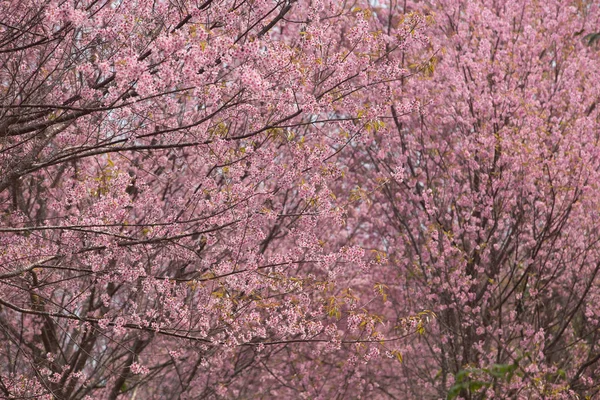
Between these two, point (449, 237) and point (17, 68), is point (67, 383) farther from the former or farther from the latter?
point (449, 237)

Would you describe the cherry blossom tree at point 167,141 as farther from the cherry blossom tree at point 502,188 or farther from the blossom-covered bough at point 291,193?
the cherry blossom tree at point 502,188

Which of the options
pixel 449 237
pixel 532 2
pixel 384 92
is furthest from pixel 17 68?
pixel 532 2

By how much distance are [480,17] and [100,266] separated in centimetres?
743

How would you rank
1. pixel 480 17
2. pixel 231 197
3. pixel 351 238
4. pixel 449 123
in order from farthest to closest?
pixel 351 238, pixel 449 123, pixel 480 17, pixel 231 197

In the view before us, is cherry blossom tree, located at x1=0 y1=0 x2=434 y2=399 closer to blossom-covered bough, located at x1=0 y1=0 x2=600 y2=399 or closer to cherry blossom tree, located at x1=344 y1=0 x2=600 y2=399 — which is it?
blossom-covered bough, located at x1=0 y1=0 x2=600 y2=399

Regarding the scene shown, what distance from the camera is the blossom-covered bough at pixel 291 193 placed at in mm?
5578

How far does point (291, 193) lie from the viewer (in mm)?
11797

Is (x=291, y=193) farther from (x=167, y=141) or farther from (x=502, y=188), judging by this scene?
(x=167, y=141)

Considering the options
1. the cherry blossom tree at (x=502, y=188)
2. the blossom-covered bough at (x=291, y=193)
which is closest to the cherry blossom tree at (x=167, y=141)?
the blossom-covered bough at (x=291, y=193)

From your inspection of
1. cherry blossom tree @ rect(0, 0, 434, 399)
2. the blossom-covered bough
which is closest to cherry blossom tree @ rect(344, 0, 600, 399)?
the blossom-covered bough

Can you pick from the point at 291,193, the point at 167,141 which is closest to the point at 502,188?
the point at 291,193

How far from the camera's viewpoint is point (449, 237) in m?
10.3

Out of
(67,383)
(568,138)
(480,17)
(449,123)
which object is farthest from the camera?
(449,123)

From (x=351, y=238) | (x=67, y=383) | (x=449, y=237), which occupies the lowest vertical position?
(x=67, y=383)
